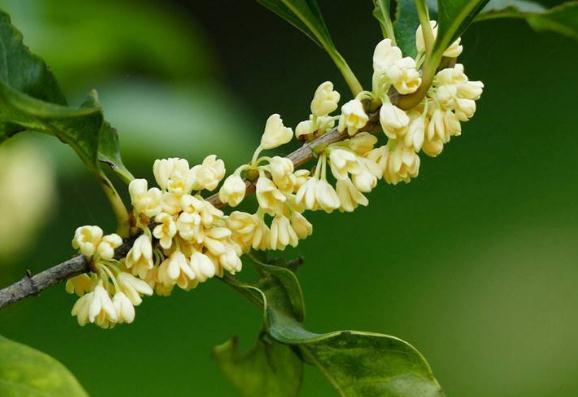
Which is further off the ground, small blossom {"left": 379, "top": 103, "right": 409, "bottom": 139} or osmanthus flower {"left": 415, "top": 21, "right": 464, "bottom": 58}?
osmanthus flower {"left": 415, "top": 21, "right": 464, "bottom": 58}

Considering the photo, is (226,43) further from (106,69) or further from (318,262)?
(106,69)

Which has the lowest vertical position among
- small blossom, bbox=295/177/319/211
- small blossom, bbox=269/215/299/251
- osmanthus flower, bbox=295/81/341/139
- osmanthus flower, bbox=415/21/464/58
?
small blossom, bbox=269/215/299/251

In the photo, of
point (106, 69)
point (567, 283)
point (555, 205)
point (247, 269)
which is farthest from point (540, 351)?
point (106, 69)

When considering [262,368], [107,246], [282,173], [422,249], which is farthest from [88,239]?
[422,249]

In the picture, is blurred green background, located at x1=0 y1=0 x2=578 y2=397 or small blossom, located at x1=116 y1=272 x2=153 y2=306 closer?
small blossom, located at x1=116 y1=272 x2=153 y2=306

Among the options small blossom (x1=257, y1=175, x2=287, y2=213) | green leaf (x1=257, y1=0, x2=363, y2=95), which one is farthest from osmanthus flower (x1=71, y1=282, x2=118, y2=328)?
green leaf (x1=257, y1=0, x2=363, y2=95)

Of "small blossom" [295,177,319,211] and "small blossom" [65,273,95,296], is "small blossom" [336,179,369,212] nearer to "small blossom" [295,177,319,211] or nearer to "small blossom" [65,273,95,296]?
"small blossom" [295,177,319,211]

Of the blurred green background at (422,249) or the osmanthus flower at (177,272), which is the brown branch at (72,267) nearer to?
the osmanthus flower at (177,272)

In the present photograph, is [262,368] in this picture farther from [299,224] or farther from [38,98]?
[38,98]
